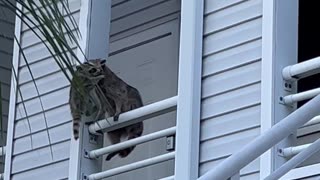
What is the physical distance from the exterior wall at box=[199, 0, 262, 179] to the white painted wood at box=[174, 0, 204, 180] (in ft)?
0.18

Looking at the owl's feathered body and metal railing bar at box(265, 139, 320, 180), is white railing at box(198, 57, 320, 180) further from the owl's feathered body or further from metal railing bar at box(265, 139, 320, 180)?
the owl's feathered body

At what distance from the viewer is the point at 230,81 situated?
5.10m

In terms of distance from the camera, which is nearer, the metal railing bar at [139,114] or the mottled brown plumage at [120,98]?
the metal railing bar at [139,114]

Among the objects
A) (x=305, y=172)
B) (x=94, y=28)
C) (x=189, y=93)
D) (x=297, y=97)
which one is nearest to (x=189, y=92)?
(x=189, y=93)

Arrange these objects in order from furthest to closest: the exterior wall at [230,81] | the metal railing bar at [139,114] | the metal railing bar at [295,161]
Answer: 1. the metal railing bar at [139,114]
2. the exterior wall at [230,81]
3. the metal railing bar at [295,161]

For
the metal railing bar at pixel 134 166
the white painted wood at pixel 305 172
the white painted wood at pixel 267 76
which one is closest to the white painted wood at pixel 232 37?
the white painted wood at pixel 267 76

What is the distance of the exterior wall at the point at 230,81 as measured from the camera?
4.92 m

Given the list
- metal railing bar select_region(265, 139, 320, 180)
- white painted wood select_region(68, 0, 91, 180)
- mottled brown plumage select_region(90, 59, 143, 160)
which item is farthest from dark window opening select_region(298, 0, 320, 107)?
Answer: metal railing bar select_region(265, 139, 320, 180)

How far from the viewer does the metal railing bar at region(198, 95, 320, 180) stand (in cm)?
236

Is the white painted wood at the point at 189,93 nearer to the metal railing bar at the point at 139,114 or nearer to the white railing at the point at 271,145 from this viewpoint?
the metal railing bar at the point at 139,114

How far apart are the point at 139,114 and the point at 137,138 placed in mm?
175

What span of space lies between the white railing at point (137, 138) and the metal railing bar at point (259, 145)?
2.72 m

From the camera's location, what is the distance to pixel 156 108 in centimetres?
548

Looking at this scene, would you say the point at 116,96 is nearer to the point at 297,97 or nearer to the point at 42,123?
the point at 42,123
